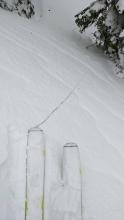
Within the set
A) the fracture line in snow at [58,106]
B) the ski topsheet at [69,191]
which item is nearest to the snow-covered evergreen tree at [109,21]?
the fracture line in snow at [58,106]

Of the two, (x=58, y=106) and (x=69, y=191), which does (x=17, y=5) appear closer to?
(x=58, y=106)

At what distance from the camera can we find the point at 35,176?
306 centimetres

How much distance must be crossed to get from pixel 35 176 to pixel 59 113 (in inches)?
50.3

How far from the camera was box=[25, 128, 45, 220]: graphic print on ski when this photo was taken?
115 inches

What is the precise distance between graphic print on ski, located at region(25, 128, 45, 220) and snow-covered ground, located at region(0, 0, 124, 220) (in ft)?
0.17

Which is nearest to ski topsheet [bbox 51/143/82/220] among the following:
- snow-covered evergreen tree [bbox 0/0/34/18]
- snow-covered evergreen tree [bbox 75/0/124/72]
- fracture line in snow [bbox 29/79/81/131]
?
fracture line in snow [bbox 29/79/81/131]

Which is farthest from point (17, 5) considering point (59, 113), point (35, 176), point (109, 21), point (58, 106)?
point (35, 176)

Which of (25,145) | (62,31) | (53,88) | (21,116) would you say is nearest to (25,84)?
(53,88)

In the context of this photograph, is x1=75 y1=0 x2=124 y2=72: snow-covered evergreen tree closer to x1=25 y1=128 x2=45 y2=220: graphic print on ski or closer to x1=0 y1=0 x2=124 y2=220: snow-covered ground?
x1=0 y1=0 x2=124 y2=220: snow-covered ground

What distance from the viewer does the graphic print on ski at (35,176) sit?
2910 mm

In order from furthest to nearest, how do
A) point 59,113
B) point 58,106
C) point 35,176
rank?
point 58,106
point 59,113
point 35,176

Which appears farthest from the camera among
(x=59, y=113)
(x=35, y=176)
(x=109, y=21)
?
(x=109, y=21)

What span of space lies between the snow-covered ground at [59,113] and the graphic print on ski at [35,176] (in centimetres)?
5

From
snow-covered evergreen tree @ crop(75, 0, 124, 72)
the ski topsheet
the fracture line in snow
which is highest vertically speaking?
snow-covered evergreen tree @ crop(75, 0, 124, 72)
